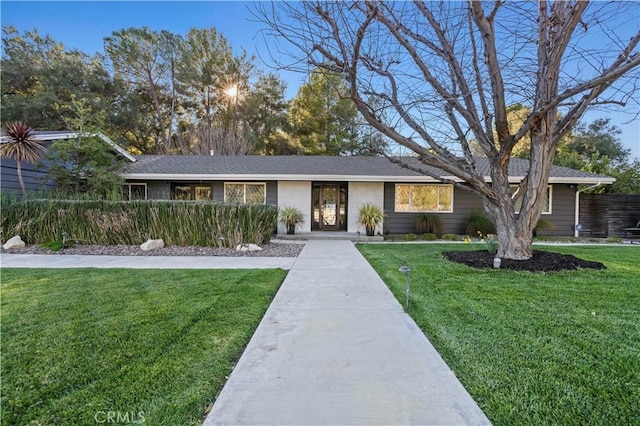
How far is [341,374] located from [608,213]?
14726 millimetres

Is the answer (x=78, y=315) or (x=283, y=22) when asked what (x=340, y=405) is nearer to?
(x=78, y=315)

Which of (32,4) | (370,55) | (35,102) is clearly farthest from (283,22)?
(35,102)

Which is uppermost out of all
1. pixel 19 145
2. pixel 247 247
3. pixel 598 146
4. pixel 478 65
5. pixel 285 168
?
pixel 598 146

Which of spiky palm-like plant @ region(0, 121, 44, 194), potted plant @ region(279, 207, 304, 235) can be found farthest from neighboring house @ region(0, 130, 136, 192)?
potted plant @ region(279, 207, 304, 235)

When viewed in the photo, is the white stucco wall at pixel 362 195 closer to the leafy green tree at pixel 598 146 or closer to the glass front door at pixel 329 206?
the glass front door at pixel 329 206

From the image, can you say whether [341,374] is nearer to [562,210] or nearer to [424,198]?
[424,198]

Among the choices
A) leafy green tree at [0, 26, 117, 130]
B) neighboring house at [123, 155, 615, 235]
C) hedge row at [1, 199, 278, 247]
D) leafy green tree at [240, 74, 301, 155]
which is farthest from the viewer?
leafy green tree at [240, 74, 301, 155]

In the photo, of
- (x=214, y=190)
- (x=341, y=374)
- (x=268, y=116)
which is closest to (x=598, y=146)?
(x=268, y=116)

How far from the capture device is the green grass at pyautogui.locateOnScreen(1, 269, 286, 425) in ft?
6.27

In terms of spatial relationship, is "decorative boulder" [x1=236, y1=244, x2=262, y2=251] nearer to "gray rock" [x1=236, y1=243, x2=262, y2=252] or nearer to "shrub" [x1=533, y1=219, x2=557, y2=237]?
"gray rock" [x1=236, y1=243, x2=262, y2=252]

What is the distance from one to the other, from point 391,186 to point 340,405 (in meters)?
11.4

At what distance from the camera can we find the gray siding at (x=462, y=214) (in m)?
12.5

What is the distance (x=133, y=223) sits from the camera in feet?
28.1

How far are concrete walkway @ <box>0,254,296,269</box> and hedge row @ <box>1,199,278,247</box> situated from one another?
121cm
